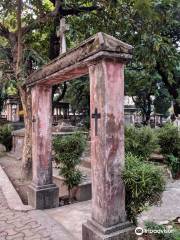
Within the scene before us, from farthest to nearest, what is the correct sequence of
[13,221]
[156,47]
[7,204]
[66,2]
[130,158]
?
Result: [66,2] → [156,47] → [7,204] → [13,221] → [130,158]

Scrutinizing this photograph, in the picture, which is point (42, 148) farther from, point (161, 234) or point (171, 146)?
point (171, 146)

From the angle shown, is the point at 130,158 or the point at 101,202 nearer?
the point at 101,202

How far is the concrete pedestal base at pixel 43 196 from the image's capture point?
5728mm

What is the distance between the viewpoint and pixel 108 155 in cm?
359

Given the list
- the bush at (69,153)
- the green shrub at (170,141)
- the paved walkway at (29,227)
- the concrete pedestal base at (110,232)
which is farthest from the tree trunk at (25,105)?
the concrete pedestal base at (110,232)

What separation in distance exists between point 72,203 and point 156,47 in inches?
175

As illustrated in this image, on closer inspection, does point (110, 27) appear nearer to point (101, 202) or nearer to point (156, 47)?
point (156, 47)

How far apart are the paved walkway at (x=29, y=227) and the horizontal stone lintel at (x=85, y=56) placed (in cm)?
259

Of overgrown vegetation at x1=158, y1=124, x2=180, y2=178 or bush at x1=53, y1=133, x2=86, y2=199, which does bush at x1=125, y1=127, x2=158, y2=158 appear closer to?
overgrown vegetation at x1=158, y1=124, x2=180, y2=178

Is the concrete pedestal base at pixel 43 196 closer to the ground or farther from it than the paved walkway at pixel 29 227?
farther from it

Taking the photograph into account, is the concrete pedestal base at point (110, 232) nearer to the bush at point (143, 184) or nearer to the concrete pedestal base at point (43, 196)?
the bush at point (143, 184)

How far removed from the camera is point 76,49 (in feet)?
13.8

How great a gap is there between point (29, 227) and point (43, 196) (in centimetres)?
106

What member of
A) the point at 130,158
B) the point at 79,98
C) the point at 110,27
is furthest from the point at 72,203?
the point at 79,98
